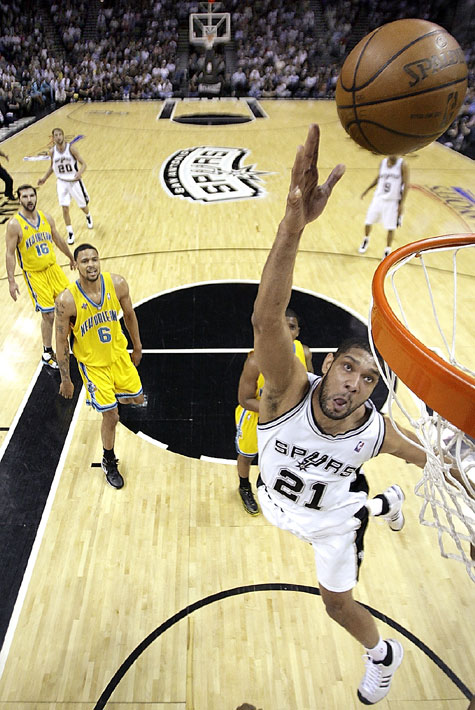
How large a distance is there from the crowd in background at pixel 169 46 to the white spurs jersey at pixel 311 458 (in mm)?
20887

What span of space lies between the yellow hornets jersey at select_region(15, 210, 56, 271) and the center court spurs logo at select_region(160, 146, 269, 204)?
5.10m

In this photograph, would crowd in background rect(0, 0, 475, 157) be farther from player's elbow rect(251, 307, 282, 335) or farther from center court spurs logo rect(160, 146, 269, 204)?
player's elbow rect(251, 307, 282, 335)

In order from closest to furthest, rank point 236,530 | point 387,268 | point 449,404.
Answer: point 449,404
point 387,268
point 236,530

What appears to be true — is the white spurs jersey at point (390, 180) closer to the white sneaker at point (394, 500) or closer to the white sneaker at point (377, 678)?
the white sneaker at point (394, 500)

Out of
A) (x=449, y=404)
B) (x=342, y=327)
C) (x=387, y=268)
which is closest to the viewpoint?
(x=449, y=404)

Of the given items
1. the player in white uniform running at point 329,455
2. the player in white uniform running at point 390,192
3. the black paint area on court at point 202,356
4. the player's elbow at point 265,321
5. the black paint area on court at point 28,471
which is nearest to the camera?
the player's elbow at point 265,321

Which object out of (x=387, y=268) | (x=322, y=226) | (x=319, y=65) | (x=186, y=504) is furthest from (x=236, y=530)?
(x=319, y=65)

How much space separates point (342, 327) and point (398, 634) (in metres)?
3.36

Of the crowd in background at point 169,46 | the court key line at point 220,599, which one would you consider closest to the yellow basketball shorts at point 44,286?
the court key line at point 220,599

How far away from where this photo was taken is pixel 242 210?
29.9 feet

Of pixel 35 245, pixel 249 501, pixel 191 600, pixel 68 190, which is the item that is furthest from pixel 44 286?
pixel 191 600

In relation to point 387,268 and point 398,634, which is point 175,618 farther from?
point 387,268

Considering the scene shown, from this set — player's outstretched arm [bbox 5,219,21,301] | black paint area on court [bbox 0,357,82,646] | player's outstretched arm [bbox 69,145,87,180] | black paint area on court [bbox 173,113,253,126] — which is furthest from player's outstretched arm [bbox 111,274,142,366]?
black paint area on court [bbox 173,113,253,126]

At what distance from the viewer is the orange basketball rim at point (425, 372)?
151 cm
